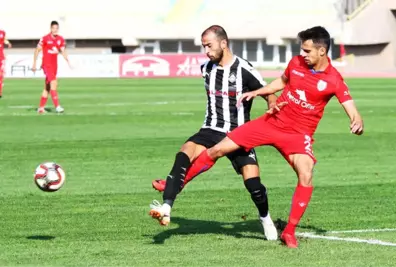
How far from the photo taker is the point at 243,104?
10.4 meters

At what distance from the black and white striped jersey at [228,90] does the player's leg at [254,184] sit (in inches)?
12.5

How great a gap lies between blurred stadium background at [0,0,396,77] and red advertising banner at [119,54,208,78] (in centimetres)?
1695

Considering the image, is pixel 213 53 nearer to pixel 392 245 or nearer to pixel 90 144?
pixel 392 245

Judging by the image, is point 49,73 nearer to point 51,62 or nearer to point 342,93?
point 51,62

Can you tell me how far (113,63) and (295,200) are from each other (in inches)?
1788

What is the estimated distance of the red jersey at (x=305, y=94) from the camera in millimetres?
9648

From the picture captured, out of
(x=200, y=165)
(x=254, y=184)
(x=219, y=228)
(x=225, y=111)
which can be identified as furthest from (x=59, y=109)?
(x=254, y=184)

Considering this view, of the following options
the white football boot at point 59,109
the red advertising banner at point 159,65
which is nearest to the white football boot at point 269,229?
the white football boot at point 59,109

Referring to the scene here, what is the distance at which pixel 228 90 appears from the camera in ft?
33.9

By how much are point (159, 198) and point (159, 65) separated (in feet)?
139

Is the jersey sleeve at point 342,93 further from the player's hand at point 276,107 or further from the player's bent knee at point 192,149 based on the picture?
the player's bent knee at point 192,149

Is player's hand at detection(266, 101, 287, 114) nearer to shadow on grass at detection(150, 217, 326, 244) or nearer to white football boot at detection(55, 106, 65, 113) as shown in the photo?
shadow on grass at detection(150, 217, 326, 244)

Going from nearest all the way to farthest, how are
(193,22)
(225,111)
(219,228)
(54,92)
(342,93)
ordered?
(342,93) < (225,111) < (219,228) < (54,92) < (193,22)

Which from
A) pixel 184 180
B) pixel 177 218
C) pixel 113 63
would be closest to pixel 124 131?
pixel 177 218
